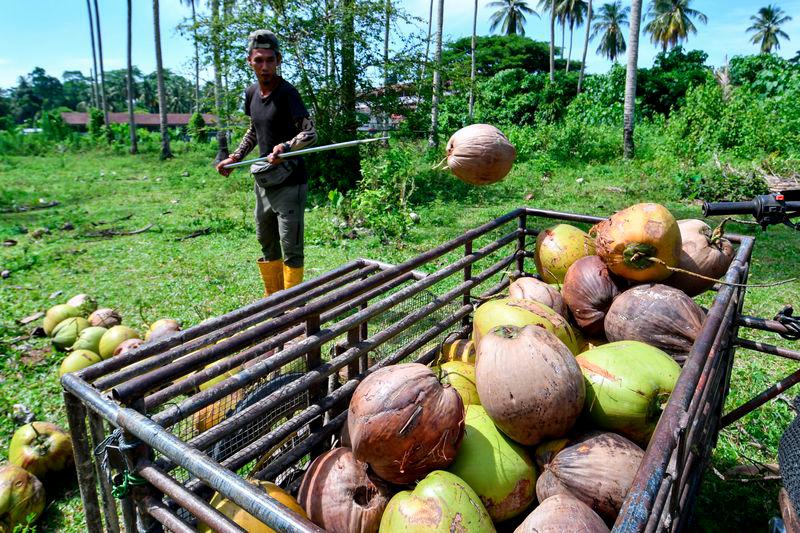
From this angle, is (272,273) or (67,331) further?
(272,273)

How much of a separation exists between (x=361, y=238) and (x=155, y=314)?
10.9 ft

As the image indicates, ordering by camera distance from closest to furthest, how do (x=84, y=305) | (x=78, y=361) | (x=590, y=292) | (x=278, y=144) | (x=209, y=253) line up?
(x=590, y=292) → (x=78, y=361) → (x=278, y=144) → (x=84, y=305) → (x=209, y=253)

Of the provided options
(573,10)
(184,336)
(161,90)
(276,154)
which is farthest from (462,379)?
(573,10)

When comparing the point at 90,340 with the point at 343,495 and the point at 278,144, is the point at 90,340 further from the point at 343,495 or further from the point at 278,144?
the point at 343,495

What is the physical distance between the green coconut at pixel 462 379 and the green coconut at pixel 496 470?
29 centimetres

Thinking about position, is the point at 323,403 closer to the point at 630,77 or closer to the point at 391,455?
the point at 391,455

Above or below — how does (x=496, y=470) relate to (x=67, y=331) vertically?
above

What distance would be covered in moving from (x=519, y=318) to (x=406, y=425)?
782 millimetres

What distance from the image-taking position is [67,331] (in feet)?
13.4

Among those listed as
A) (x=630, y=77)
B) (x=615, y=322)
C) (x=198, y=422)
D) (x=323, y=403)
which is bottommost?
(x=198, y=422)

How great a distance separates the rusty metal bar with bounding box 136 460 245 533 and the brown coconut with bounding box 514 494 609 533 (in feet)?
2.33

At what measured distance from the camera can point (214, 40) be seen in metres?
9.92

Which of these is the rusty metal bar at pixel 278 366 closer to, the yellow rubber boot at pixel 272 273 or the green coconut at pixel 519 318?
the green coconut at pixel 519 318

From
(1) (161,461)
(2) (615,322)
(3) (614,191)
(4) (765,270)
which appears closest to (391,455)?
(1) (161,461)
